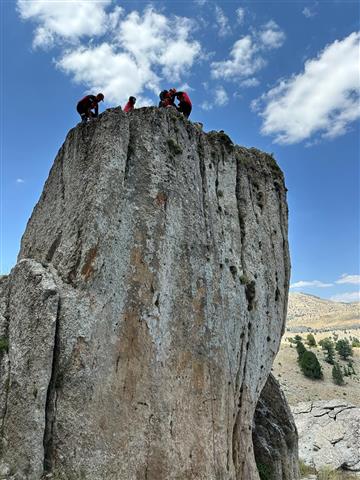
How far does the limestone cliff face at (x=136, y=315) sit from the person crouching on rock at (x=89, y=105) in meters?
0.80

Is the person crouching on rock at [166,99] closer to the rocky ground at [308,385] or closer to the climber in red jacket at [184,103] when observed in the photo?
the climber in red jacket at [184,103]

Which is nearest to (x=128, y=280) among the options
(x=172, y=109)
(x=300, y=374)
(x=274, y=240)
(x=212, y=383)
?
(x=212, y=383)

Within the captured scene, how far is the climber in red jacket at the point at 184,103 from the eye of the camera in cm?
1631

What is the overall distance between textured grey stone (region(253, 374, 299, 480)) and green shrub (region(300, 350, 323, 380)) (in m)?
40.8

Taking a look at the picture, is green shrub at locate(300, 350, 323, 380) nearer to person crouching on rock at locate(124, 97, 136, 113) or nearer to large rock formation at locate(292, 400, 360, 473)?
large rock formation at locate(292, 400, 360, 473)

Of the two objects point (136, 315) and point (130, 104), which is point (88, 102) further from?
point (136, 315)

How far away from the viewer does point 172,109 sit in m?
14.8

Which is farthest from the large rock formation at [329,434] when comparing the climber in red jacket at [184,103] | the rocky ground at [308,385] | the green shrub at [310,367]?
the green shrub at [310,367]

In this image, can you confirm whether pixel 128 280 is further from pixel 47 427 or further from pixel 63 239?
pixel 47 427

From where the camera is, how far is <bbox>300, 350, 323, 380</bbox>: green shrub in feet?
187

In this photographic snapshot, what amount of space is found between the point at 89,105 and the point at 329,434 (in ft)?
84.4

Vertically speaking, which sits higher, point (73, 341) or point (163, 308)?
point (163, 308)

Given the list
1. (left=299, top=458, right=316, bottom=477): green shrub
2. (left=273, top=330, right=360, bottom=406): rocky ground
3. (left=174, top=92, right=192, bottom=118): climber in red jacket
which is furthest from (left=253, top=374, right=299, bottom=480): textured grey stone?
(left=273, top=330, right=360, bottom=406): rocky ground

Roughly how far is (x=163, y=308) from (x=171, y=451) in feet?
12.1
